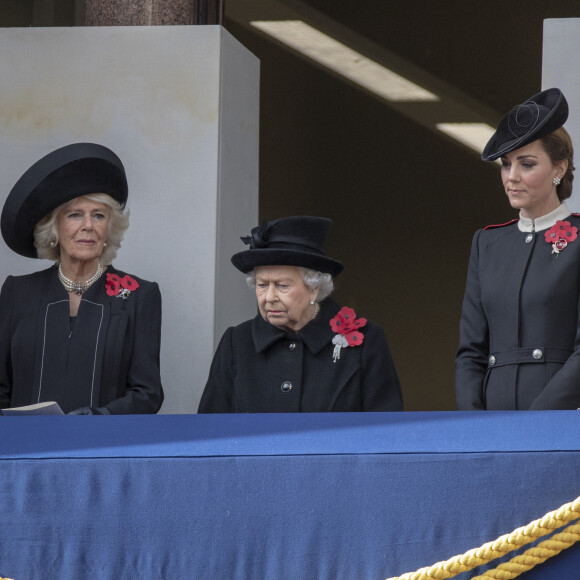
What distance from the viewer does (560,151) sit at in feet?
10.4

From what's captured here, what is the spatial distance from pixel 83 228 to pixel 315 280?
747mm

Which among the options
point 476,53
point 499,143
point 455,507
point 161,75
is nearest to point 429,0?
point 476,53

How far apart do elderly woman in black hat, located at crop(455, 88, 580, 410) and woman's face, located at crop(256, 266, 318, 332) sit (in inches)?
19.3

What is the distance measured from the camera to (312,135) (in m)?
9.82

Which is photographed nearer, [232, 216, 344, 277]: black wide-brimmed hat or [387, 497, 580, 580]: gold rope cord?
[387, 497, 580, 580]: gold rope cord

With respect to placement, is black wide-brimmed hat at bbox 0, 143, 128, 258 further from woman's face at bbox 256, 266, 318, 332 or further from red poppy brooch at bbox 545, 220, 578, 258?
red poppy brooch at bbox 545, 220, 578, 258

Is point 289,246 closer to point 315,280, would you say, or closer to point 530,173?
point 315,280

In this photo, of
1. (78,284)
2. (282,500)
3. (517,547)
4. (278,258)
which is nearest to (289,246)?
(278,258)

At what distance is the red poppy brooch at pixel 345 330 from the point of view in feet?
11.2

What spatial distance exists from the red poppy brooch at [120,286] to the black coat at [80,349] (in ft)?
0.06

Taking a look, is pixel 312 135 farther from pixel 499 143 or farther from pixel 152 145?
pixel 499 143

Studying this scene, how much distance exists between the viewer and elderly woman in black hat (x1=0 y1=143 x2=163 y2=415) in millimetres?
3523

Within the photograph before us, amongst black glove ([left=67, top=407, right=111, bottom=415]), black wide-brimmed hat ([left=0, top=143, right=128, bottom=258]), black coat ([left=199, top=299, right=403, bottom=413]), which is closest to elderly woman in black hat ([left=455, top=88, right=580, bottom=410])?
black coat ([left=199, top=299, right=403, bottom=413])

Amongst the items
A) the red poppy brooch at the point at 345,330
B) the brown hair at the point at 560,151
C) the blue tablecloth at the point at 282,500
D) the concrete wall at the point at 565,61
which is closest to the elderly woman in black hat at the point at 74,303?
the red poppy brooch at the point at 345,330
